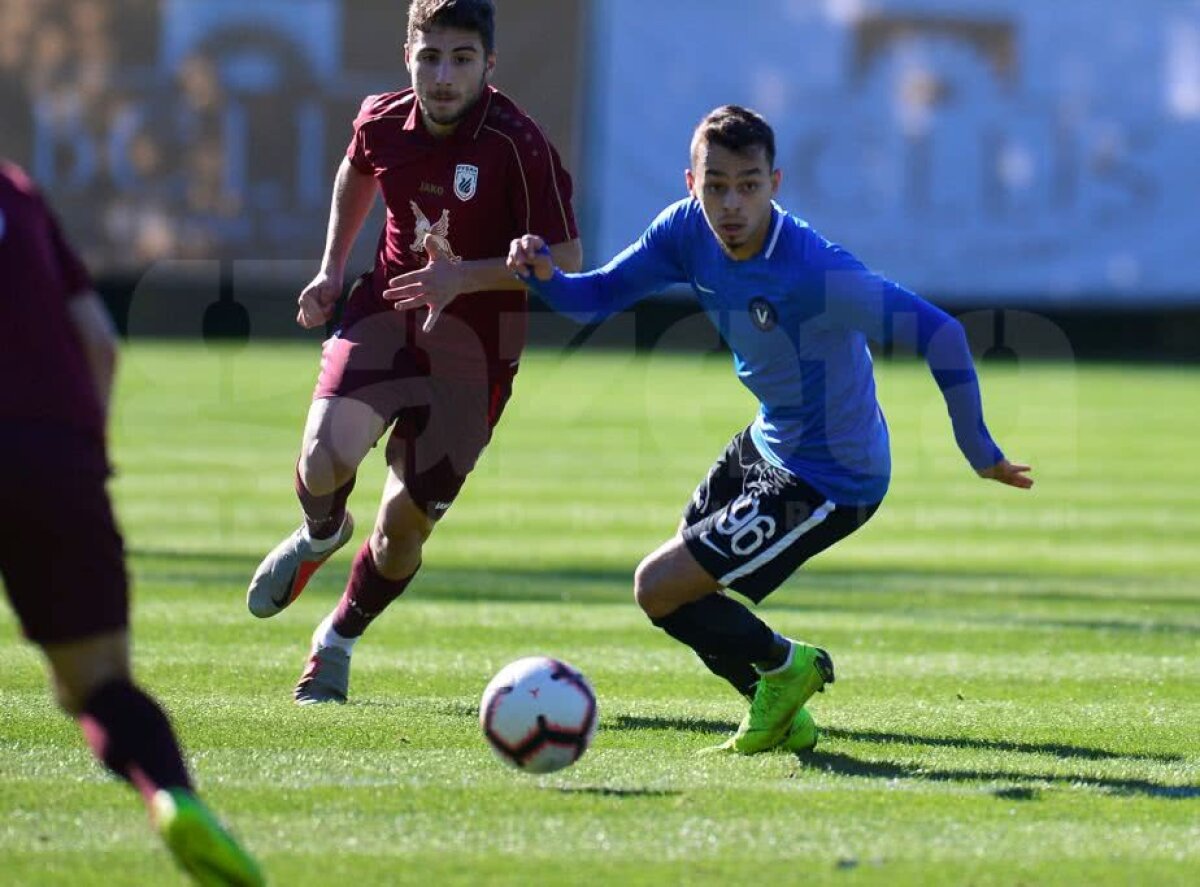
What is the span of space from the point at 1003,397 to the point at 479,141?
20794 millimetres

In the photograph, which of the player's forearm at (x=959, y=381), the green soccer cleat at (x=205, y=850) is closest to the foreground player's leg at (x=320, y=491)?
the player's forearm at (x=959, y=381)

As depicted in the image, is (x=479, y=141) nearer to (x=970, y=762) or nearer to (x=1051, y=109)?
(x=970, y=762)

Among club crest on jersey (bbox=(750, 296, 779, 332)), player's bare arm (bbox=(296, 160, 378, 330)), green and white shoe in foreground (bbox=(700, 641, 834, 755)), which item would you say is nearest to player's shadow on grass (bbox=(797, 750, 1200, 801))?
green and white shoe in foreground (bbox=(700, 641, 834, 755))

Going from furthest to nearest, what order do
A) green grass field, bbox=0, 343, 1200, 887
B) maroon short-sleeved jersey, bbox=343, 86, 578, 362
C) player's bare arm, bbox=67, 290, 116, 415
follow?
maroon short-sleeved jersey, bbox=343, 86, 578, 362, green grass field, bbox=0, 343, 1200, 887, player's bare arm, bbox=67, 290, 116, 415

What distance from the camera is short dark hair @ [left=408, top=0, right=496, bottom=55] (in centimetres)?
754

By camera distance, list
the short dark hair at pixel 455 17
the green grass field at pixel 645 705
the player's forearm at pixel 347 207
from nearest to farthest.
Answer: the green grass field at pixel 645 705, the short dark hair at pixel 455 17, the player's forearm at pixel 347 207

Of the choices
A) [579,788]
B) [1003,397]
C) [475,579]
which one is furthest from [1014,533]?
[1003,397]

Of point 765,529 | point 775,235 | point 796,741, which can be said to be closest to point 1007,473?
point 765,529

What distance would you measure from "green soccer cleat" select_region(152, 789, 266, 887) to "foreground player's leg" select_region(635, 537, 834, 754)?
2.62 m

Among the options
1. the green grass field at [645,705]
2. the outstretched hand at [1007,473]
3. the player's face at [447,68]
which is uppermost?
the player's face at [447,68]

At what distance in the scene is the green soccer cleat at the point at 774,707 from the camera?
6898 millimetres

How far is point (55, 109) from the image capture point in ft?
112

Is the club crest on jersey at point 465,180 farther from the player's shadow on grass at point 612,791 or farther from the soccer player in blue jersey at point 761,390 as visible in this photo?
the player's shadow on grass at point 612,791

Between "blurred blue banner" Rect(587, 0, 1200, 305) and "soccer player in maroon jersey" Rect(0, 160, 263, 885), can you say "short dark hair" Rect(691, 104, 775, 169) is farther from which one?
"blurred blue banner" Rect(587, 0, 1200, 305)
